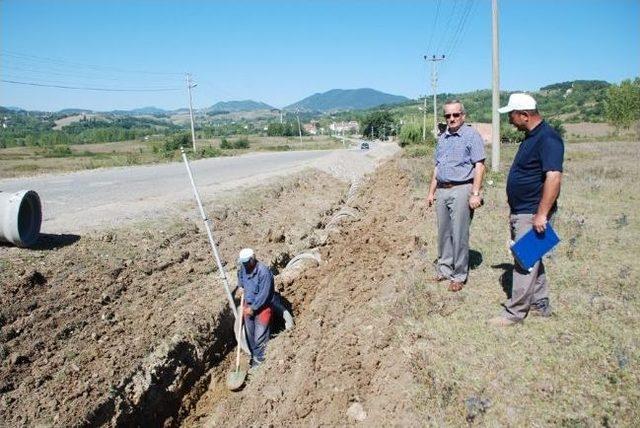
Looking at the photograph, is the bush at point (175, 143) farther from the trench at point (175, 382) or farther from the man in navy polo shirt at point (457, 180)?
the man in navy polo shirt at point (457, 180)

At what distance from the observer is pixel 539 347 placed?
14.3 ft

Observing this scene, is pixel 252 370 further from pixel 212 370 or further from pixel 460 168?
pixel 460 168

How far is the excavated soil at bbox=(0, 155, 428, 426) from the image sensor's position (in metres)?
4.65

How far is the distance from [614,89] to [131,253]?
62651mm

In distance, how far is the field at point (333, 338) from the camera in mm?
3947

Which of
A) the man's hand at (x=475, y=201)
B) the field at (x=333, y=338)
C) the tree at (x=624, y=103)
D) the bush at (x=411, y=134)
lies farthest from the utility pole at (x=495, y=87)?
the tree at (x=624, y=103)

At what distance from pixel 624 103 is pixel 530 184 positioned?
6169 centimetres

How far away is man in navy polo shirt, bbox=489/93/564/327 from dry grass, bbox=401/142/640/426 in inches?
14.0

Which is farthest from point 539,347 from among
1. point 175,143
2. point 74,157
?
point 175,143

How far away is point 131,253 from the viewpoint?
26.6 ft

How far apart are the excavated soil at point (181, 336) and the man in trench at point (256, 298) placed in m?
0.30

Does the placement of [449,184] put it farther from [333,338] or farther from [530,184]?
[333,338]

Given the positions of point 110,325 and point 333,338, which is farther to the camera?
point 110,325

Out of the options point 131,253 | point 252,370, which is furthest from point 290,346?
point 131,253
